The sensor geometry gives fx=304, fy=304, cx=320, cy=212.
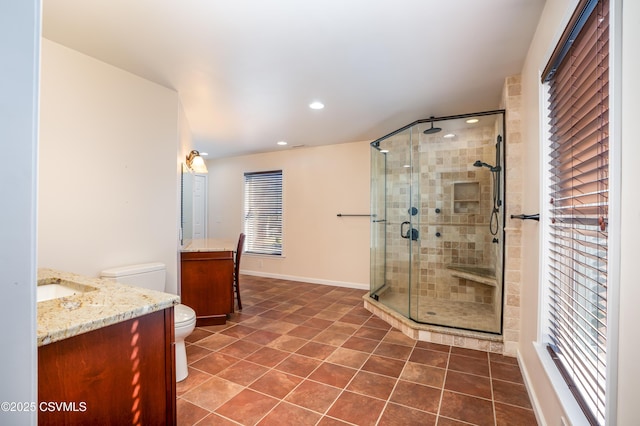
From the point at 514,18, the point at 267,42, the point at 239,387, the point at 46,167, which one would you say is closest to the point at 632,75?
the point at 514,18

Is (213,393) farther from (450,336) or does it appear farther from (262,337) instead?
(450,336)

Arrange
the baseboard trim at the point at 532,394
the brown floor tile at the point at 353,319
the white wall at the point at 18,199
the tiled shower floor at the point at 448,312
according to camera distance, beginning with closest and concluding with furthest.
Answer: the white wall at the point at 18,199
the baseboard trim at the point at 532,394
the tiled shower floor at the point at 448,312
the brown floor tile at the point at 353,319

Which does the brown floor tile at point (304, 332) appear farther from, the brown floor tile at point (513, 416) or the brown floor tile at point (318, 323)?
the brown floor tile at point (513, 416)

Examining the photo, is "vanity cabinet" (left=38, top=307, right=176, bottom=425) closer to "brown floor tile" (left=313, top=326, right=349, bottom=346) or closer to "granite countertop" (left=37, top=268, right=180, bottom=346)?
"granite countertop" (left=37, top=268, right=180, bottom=346)

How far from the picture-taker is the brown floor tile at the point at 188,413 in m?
1.72

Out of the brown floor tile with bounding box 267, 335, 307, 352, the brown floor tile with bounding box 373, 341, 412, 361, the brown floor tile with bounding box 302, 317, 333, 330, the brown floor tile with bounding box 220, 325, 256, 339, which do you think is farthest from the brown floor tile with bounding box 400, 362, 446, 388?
the brown floor tile with bounding box 220, 325, 256, 339

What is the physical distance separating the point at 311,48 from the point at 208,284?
Result: 8.12ft

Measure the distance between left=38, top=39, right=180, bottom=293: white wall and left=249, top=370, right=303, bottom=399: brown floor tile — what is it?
1.28m

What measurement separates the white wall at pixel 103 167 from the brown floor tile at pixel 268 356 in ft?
3.32

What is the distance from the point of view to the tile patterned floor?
178 centimetres

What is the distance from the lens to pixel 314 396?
1.97 m

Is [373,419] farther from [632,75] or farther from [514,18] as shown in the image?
[514,18]

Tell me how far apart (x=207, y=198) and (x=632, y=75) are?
6.31 metres

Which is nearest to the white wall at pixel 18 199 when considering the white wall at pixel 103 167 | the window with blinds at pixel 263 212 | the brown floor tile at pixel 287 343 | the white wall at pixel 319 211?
the white wall at pixel 103 167
